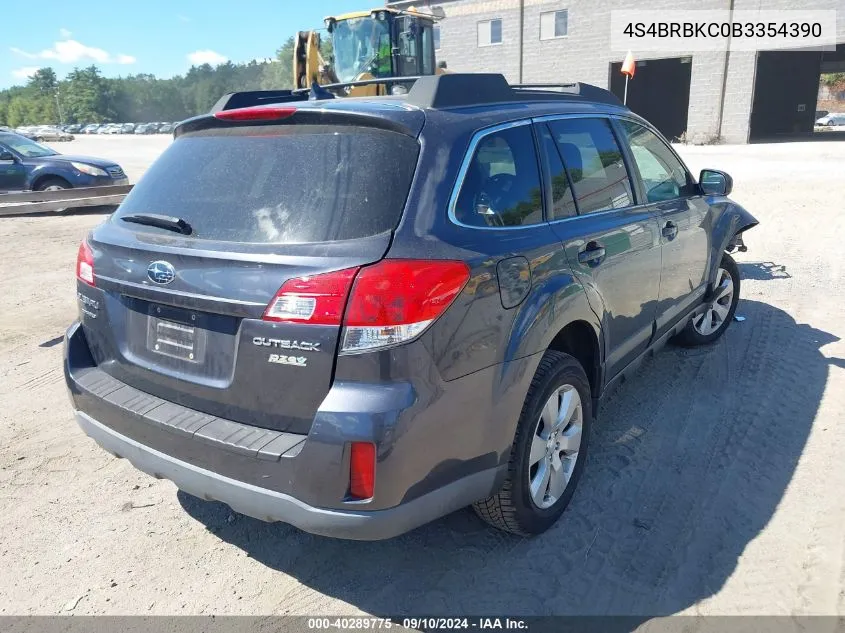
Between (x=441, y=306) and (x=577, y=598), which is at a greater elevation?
(x=441, y=306)

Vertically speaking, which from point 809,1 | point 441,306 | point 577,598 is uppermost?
point 809,1

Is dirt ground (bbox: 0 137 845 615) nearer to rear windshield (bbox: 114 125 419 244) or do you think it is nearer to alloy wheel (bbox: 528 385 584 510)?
alloy wheel (bbox: 528 385 584 510)

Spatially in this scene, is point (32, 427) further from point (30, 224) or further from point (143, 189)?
point (30, 224)

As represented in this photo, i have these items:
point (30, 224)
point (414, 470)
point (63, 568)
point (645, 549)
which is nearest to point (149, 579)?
point (63, 568)

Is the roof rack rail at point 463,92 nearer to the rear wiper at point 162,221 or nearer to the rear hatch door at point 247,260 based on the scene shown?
the rear hatch door at point 247,260

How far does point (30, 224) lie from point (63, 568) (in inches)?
409

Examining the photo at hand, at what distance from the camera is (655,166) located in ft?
13.7

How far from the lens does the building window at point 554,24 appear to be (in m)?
33.2

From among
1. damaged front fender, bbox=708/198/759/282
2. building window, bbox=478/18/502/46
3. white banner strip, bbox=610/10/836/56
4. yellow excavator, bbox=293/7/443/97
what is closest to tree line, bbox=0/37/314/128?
→ building window, bbox=478/18/502/46

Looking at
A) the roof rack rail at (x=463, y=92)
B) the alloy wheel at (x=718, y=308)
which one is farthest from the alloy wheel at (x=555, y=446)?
the alloy wheel at (x=718, y=308)

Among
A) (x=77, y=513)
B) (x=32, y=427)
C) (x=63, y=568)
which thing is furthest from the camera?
(x=32, y=427)

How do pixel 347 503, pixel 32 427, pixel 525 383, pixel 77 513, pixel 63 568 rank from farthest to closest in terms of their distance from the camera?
pixel 32 427, pixel 77 513, pixel 63 568, pixel 525 383, pixel 347 503

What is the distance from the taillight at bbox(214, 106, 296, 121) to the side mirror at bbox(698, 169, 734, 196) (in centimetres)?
317

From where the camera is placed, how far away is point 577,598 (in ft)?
A: 8.57
